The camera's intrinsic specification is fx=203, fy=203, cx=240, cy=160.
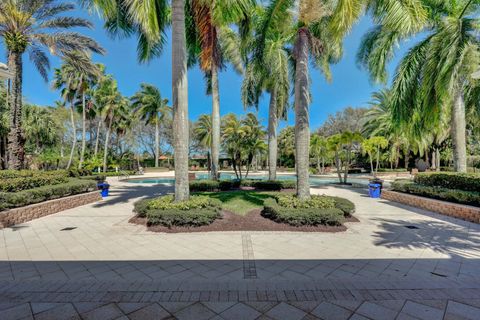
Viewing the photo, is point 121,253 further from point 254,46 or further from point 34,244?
point 254,46

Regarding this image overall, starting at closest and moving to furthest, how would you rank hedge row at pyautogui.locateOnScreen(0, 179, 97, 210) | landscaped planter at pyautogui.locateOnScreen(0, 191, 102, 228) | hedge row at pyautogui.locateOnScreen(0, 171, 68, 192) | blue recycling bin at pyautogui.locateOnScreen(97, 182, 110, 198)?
landscaped planter at pyautogui.locateOnScreen(0, 191, 102, 228) → hedge row at pyautogui.locateOnScreen(0, 179, 97, 210) → hedge row at pyautogui.locateOnScreen(0, 171, 68, 192) → blue recycling bin at pyautogui.locateOnScreen(97, 182, 110, 198)

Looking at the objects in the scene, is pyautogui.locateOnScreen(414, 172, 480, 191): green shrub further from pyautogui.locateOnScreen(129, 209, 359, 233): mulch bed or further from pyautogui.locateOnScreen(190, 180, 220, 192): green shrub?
pyautogui.locateOnScreen(190, 180, 220, 192): green shrub

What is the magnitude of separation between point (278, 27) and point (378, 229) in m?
7.34

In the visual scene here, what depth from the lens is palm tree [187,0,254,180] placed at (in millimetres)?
6598

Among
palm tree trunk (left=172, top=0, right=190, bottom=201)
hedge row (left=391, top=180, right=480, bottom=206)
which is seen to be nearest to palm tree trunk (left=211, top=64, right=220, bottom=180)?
palm tree trunk (left=172, top=0, right=190, bottom=201)

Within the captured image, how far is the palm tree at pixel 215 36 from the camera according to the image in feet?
21.6

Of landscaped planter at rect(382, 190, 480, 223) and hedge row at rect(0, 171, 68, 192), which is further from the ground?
hedge row at rect(0, 171, 68, 192)

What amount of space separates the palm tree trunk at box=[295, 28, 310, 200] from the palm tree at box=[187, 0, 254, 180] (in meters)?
2.36

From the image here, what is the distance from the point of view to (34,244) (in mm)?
4887

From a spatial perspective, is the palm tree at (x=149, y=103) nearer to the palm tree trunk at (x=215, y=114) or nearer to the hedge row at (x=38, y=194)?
the palm tree trunk at (x=215, y=114)

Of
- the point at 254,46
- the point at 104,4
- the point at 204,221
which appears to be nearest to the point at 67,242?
the point at 204,221

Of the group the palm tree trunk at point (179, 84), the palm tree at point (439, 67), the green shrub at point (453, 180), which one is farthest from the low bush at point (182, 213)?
the palm tree at point (439, 67)

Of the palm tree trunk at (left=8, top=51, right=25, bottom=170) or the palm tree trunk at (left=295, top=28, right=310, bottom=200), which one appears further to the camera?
the palm tree trunk at (left=8, top=51, right=25, bottom=170)

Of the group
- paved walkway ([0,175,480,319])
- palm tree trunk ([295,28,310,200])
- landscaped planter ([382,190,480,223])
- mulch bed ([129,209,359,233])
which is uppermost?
palm tree trunk ([295,28,310,200])
